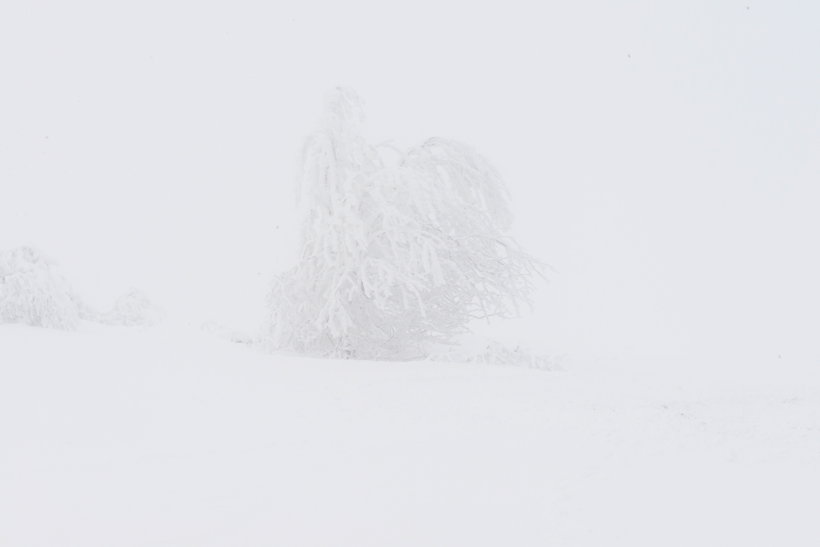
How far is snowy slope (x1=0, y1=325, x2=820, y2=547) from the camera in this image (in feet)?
23.4

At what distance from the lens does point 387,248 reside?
54.1 feet

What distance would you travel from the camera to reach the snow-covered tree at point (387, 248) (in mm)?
16078

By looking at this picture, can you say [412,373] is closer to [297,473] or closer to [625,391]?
[625,391]

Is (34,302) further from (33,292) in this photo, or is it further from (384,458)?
(384,458)

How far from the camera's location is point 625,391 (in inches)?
504

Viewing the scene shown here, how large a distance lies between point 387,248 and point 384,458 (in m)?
8.10

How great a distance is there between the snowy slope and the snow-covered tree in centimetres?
316

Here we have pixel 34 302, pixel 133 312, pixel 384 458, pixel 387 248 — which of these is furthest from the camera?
pixel 133 312

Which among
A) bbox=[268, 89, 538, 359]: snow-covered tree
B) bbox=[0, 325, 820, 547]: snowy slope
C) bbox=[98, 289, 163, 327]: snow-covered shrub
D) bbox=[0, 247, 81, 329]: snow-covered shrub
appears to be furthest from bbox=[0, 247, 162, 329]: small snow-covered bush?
bbox=[98, 289, 163, 327]: snow-covered shrub

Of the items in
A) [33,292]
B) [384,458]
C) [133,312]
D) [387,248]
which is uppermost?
[387,248]

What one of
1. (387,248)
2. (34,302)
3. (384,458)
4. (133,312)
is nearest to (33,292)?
(34,302)

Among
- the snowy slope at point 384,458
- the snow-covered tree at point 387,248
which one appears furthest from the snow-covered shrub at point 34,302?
the snow-covered tree at point 387,248

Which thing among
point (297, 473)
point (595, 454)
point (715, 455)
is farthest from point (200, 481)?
point (715, 455)

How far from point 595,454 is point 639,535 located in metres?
1.94
